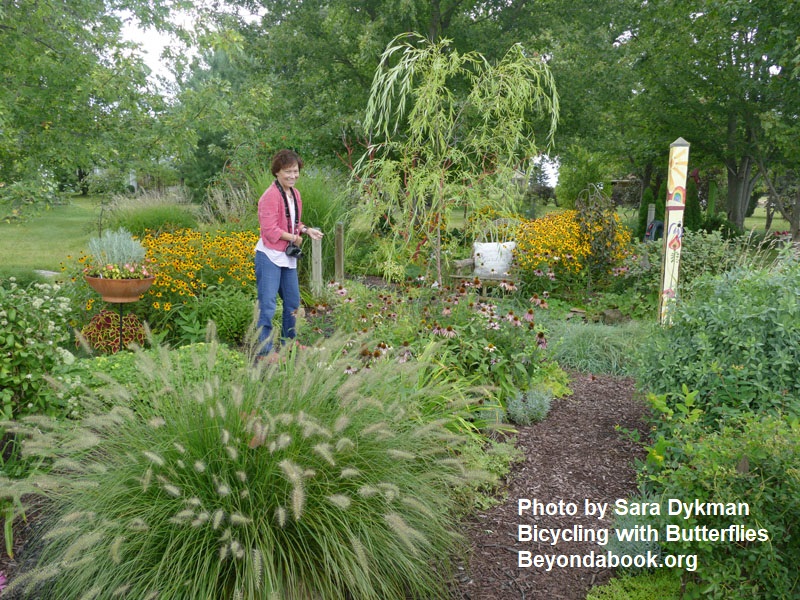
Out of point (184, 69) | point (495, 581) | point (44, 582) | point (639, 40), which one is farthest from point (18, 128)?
point (639, 40)

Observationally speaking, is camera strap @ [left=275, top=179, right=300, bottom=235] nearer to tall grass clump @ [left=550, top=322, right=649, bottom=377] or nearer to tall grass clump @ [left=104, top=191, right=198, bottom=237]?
tall grass clump @ [left=550, top=322, right=649, bottom=377]

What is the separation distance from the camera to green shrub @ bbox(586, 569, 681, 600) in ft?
8.14

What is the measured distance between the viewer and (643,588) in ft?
8.30

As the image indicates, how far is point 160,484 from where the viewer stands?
7.63 feet

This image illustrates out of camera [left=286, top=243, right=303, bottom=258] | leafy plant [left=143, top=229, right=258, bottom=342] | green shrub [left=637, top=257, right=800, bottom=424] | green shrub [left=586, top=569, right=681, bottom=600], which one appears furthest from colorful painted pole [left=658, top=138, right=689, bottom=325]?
leafy plant [left=143, top=229, right=258, bottom=342]

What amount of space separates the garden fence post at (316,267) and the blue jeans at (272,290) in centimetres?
205

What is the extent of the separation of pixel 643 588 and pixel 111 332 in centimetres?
461

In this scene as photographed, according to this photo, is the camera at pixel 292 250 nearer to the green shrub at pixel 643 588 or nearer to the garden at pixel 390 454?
the garden at pixel 390 454

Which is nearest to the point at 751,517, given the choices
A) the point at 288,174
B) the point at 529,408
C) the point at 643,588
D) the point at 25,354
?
the point at 643,588

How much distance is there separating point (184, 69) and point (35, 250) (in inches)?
333

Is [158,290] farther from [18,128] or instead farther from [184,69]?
[184,69]

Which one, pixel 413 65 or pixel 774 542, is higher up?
pixel 413 65

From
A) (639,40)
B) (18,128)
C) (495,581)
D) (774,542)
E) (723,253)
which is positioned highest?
(639,40)

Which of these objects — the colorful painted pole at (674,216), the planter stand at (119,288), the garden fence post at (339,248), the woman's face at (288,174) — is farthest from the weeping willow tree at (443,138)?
the garden fence post at (339,248)
